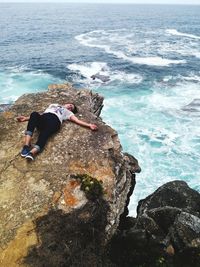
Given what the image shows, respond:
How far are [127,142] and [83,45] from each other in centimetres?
5197

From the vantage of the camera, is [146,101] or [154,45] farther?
[154,45]

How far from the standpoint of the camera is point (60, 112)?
1262cm

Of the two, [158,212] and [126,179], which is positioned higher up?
[126,179]

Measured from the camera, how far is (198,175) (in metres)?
22.9

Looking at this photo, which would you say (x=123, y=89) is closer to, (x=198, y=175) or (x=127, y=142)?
(x=127, y=142)

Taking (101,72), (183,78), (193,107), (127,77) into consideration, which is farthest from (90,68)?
(193,107)

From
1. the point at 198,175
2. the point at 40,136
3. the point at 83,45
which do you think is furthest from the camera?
the point at 83,45

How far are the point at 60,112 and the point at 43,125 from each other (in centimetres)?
94

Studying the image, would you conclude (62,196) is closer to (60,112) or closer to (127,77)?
(60,112)

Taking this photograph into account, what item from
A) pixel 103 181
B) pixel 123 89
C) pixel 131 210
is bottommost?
pixel 123 89

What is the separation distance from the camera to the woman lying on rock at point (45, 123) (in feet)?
36.2

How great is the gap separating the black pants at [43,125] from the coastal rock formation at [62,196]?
27cm

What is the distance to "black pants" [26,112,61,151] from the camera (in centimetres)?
1146

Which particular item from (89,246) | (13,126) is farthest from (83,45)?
(89,246)
